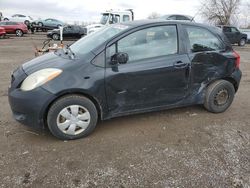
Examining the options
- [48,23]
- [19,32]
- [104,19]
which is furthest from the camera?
[48,23]

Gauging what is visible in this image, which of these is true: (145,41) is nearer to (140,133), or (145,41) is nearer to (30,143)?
(140,133)

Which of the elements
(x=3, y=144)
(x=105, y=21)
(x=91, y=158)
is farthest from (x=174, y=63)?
(x=105, y=21)

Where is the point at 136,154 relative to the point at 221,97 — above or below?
below

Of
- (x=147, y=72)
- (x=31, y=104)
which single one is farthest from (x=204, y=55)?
(x=31, y=104)

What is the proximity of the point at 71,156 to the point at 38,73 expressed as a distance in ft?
3.92

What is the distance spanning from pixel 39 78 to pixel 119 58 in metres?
1.11

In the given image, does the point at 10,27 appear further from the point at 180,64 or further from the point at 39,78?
the point at 180,64

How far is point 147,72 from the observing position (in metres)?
3.90

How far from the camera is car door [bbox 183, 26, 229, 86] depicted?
4270mm

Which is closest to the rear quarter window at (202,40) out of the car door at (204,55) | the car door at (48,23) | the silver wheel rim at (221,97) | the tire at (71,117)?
the car door at (204,55)

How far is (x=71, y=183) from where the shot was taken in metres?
2.81

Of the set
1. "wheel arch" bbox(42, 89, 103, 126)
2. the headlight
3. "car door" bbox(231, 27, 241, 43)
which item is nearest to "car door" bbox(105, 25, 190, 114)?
"wheel arch" bbox(42, 89, 103, 126)

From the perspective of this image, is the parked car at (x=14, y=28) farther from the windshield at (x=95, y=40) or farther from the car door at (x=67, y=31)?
the windshield at (x=95, y=40)

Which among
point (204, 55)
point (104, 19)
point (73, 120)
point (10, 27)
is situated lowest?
point (73, 120)
